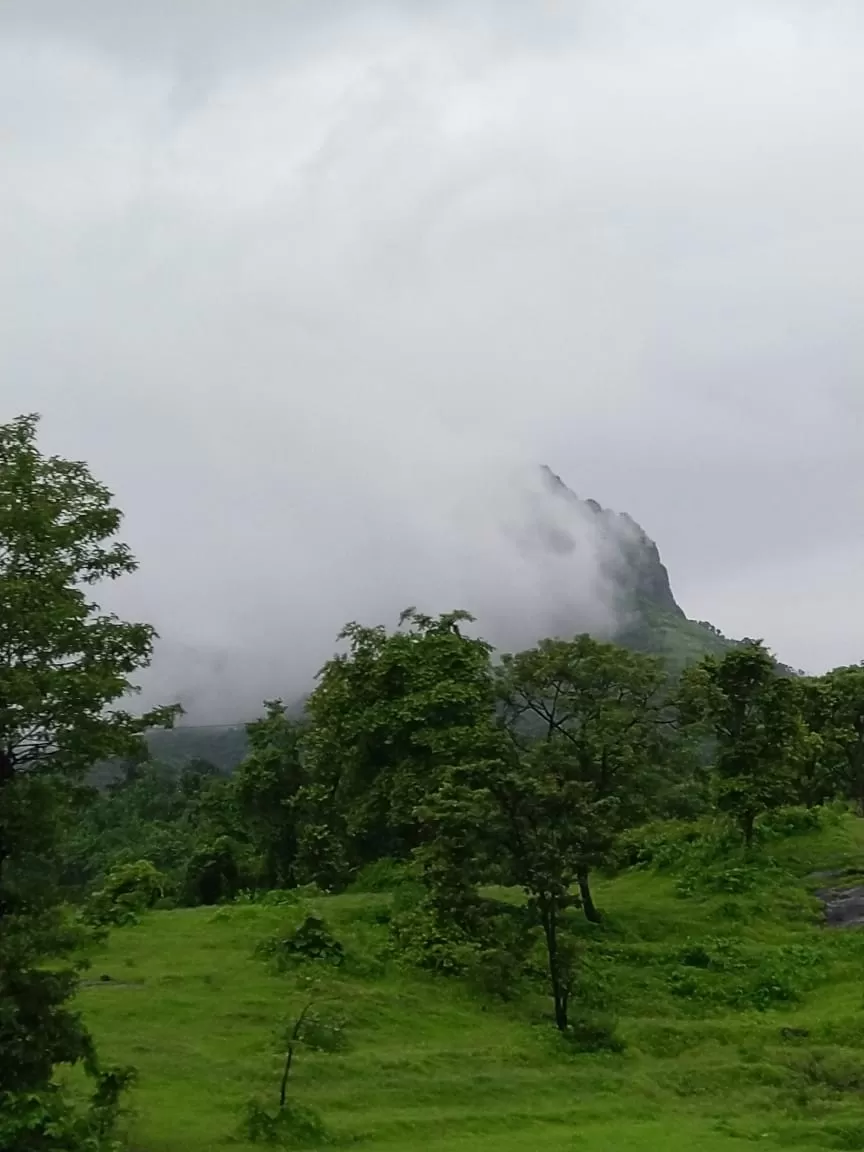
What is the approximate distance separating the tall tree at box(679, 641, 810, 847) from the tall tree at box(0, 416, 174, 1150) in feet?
89.4

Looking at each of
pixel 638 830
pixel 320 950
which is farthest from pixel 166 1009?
pixel 638 830

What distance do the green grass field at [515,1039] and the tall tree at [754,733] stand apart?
3.66m

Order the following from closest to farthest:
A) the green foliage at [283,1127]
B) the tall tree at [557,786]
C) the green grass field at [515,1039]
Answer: the green foliage at [283,1127] < the green grass field at [515,1039] < the tall tree at [557,786]

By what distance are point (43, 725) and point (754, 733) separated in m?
30.1

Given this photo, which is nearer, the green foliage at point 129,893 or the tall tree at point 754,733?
the green foliage at point 129,893

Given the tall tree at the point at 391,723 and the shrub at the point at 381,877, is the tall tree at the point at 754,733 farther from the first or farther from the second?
the shrub at the point at 381,877

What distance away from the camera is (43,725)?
16750 mm

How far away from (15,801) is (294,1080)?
9.88 m

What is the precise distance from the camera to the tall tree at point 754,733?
41.0 metres

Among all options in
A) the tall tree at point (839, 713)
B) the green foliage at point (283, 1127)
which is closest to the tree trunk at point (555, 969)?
the green foliage at point (283, 1127)

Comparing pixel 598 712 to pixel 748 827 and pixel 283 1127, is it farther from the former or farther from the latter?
pixel 283 1127

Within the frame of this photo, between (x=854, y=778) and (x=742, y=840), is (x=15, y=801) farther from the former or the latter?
(x=854, y=778)

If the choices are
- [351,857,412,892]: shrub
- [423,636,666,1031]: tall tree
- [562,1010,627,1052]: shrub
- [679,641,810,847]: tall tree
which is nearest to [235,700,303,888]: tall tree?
[351,857,412,892]: shrub

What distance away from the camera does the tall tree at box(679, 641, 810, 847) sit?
41.0 metres
